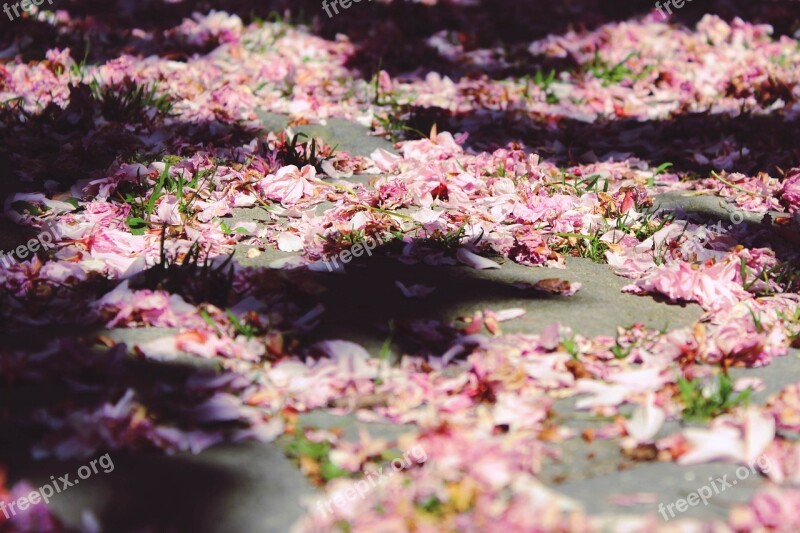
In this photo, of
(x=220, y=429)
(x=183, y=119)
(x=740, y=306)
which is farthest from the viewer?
(x=183, y=119)

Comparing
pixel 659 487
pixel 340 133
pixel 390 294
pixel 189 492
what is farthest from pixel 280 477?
pixel 340 133

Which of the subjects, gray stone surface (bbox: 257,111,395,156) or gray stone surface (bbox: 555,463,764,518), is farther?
gray stone surface (bbox: 257,111,395,156)

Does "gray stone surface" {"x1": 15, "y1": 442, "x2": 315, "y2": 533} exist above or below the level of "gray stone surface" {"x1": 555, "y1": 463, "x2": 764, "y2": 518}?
below

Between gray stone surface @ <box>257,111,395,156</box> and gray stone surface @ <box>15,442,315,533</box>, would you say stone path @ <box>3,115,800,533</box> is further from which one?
gray stone surface @ <box>257,111,395,156</box>

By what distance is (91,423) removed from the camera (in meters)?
2.08

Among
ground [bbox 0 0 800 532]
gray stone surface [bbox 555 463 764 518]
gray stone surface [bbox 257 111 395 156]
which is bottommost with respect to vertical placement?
gray stone surface [bbox 257 111 395 156]

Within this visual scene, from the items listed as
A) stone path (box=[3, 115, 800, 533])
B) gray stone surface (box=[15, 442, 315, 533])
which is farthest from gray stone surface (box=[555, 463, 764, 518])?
gray stone surface (box=[15, 442, 315, 533])

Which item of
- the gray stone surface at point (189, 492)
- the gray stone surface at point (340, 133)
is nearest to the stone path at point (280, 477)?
the gray stone surface at point (189, 492)

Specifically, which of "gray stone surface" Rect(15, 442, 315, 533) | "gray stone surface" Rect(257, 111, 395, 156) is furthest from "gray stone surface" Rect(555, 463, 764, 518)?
"gray stone surface" Rect(257, 111, 395, 156)

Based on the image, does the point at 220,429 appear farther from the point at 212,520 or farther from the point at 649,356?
the point at 649,356

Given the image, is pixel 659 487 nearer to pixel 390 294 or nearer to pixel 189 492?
pixel 189 492

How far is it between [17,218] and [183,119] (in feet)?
4.49

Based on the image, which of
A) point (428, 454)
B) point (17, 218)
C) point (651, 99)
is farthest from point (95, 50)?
point (428, 454)

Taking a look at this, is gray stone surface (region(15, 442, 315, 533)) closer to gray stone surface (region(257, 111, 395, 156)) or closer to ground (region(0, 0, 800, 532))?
ground (region(0, 0, 800, 532))
